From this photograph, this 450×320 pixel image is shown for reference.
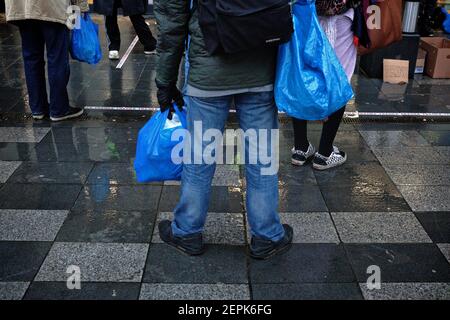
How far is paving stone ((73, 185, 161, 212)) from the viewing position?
3.64m

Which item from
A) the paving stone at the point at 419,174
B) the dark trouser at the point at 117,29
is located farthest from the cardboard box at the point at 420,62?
the dark trouser at the point at 117,29

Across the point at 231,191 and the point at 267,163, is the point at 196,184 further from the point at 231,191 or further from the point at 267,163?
the point at 231,191

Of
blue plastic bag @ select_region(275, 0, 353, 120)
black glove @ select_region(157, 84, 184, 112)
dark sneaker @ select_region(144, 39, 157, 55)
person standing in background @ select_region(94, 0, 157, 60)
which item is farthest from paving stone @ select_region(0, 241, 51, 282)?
dark sneaker @ select_region(144, 39, 157, 55)

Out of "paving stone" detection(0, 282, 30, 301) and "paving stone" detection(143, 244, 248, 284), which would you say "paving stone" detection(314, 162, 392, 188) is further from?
"paving stone" detection(0, 282, 30, 301)

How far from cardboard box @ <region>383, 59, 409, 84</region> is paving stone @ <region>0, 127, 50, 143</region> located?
4.19 metres

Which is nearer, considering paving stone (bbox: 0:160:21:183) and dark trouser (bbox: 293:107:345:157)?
paving stone (bbox: 0:160:21:183)

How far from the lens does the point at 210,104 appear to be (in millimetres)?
2783

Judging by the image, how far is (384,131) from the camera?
5105 mm

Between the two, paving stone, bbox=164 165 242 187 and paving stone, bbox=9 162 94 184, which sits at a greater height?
paving stone, bbox=9 162 94 184

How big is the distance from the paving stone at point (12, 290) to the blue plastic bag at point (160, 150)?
0.90 meters

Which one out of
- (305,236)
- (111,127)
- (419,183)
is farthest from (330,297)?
(111,127)

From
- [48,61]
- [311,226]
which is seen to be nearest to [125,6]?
[48,61]

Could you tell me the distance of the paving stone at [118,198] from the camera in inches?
143
